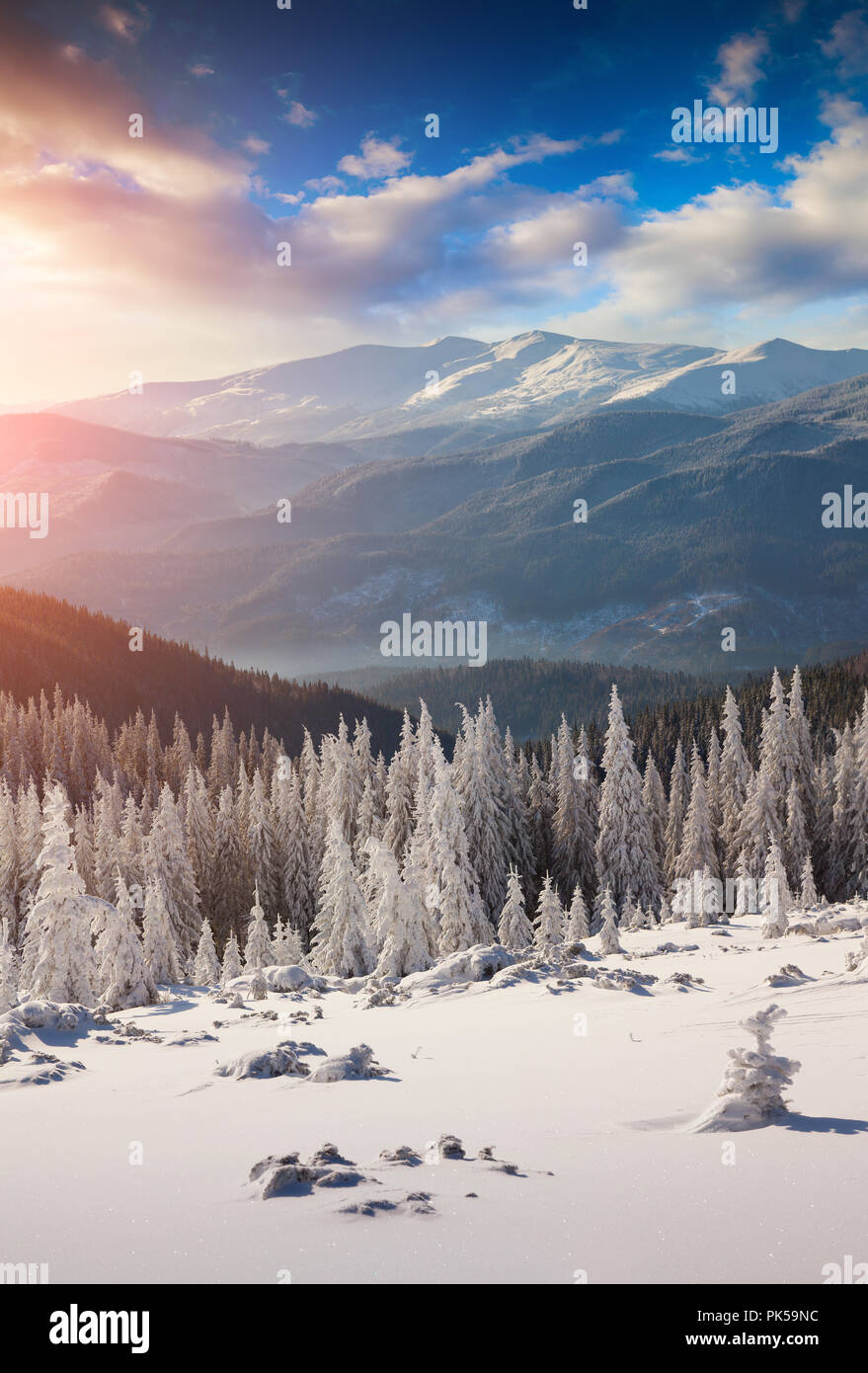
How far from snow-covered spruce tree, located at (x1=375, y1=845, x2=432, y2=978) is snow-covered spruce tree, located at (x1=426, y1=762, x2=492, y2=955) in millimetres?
7246

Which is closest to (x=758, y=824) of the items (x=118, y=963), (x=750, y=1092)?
(x=118, y=963)

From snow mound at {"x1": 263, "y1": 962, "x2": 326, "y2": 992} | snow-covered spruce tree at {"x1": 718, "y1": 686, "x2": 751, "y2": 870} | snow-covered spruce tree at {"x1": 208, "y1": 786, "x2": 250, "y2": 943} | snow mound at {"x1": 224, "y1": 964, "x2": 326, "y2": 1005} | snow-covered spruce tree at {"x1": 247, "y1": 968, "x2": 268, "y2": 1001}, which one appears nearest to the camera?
snow-covered spruce tree at {"x1": 247, "y1": 968, "x2": 268, "y2": 1001}

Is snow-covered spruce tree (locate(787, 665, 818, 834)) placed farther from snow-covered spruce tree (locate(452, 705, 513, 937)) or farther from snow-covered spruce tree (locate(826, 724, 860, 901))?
snow-covered spruce tree (locate(452, 705, 513, 937))

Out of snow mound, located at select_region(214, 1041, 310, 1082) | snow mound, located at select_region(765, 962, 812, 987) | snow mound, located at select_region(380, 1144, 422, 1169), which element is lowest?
snow mound, located at select_region(214, 1041, 310, 1082)

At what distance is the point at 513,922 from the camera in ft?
145

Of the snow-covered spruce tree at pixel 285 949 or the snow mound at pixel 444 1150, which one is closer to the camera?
the snow mound at pixel 444 1150

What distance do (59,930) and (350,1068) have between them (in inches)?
683

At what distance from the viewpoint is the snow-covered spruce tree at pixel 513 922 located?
4284 cm

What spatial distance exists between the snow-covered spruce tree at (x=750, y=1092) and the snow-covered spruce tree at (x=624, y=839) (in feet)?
174

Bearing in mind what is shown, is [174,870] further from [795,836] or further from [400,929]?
[795,836]

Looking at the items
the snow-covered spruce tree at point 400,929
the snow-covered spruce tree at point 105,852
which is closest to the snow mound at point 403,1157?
the snow-covered spruce tree at point 400,929

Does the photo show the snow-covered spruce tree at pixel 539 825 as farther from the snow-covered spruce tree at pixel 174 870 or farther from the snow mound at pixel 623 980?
the snow mound at pixel 623 980

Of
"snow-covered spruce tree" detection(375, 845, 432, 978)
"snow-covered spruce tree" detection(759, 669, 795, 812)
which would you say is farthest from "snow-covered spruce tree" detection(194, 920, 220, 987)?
"snow-covered spruce tree" detection(759, 669, 795, 812)

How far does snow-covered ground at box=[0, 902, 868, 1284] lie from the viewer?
22.6 ft
